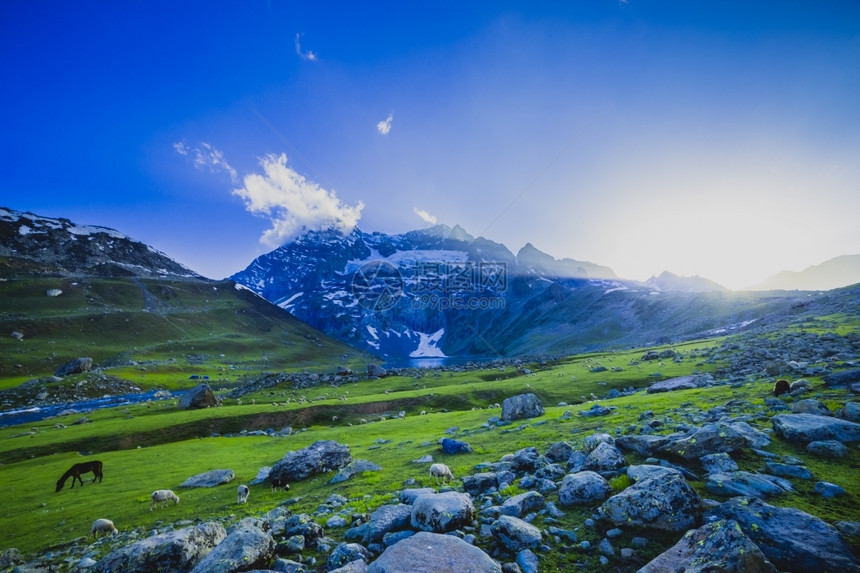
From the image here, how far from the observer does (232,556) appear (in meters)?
9.45

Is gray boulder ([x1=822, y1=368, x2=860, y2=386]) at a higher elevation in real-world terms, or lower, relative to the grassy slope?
higher

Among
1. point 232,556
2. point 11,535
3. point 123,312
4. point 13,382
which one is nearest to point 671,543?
point 232,556

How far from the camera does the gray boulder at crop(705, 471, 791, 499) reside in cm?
961

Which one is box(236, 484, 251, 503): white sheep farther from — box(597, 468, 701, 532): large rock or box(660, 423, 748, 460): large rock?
box(660, 423, 748, 460): large rock

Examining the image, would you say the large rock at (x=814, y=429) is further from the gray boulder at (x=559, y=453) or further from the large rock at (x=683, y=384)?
the large rock at (x=683, y=384)

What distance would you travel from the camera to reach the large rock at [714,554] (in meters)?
6.37

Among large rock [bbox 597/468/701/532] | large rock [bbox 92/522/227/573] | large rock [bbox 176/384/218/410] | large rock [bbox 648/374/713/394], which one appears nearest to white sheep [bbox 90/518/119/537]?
large rock [bbox 92/522/227/573]

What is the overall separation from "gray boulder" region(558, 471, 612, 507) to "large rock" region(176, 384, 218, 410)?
76.7 m

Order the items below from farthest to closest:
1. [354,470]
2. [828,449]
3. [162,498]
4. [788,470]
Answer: [354,470] < [162,498] < [828,449] < [788,470]

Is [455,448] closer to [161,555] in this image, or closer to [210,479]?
[161,555]

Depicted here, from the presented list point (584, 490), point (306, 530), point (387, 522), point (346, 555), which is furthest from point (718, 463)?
point (306, 530)

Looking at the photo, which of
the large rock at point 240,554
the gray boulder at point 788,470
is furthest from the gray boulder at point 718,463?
the large rock at point 240,554

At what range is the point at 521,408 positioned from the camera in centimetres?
3309

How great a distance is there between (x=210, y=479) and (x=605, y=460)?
2573 centimetres
